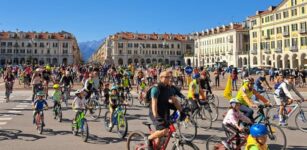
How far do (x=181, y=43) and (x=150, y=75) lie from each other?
115m

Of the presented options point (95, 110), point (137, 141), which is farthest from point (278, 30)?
point (137, 141)

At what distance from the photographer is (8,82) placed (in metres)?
20.4

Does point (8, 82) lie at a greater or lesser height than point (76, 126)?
greater

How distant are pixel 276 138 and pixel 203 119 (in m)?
3.45

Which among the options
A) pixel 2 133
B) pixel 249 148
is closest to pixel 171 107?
pixel 249 148

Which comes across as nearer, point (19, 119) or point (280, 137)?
point (280, 137)

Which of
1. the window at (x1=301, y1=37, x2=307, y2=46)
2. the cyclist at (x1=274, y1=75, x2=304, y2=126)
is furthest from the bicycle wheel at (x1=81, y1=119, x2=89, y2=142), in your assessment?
the window at (x1=301, y1=37, x2=307, y2=46)

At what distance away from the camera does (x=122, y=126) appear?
1054cm

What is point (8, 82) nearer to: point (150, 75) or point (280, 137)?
point (150, 75)

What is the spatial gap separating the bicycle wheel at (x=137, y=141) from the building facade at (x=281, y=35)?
218ft

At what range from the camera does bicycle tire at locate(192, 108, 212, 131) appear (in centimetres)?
1173

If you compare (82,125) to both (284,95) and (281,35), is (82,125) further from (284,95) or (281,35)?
(281,35)

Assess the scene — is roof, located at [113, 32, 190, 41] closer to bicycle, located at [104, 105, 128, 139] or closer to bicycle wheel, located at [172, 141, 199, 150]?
bicycle, located at [104, 105, 128, 139]

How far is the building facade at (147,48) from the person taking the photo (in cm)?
13775
